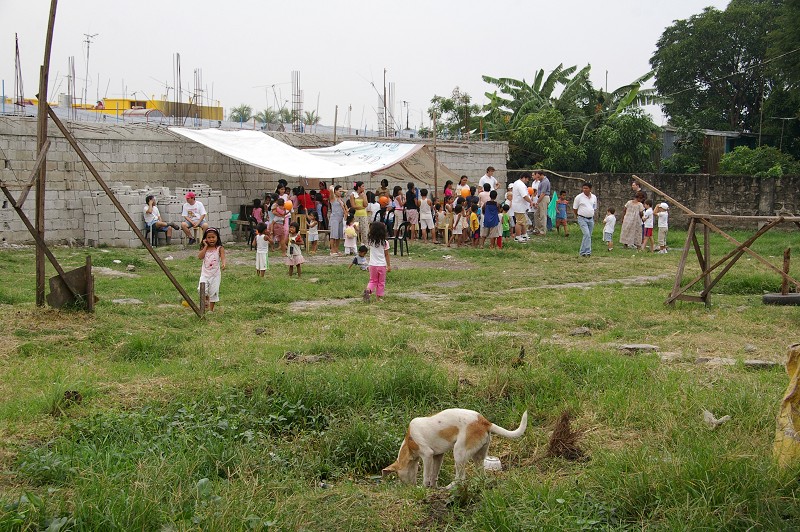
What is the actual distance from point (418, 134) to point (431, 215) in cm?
1021

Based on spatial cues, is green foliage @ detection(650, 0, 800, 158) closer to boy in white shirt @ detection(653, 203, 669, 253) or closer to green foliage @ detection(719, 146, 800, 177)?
green foliage @ detection(719, 146, 800, 177)

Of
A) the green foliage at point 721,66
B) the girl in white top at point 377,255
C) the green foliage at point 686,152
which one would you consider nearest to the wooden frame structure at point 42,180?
the girl in white top at point 377,255

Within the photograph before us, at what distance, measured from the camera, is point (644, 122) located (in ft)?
96.4

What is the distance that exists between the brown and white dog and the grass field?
0.17 metres

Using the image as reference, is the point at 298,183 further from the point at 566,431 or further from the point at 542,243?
the point at 566,431

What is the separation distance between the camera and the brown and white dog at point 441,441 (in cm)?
520

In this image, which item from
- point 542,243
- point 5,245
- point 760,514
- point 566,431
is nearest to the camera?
point 760,514

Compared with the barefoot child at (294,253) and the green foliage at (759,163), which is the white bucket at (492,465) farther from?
the green foliage at (759,163)

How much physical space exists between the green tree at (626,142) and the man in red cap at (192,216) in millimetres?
15276

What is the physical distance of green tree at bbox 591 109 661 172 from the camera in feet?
96.3

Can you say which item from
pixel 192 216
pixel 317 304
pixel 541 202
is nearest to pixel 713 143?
pixel 541 202

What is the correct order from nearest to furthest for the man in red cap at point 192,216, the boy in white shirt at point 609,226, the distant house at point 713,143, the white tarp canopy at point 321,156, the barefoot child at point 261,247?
the barefoot child at point 261,247, the man in red cap at point 192,216, the white tarp canopy at point 321,156, the boy in white shirt at point 609,226, the distant house at point 713,143

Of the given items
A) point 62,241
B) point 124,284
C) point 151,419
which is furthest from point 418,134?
point 151,419

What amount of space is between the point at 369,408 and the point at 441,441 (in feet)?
4.40
